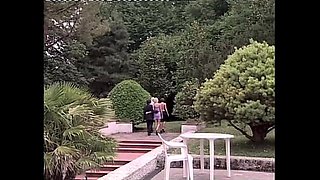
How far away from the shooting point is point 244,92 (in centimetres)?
683

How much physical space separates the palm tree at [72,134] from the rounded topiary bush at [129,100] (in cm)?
569

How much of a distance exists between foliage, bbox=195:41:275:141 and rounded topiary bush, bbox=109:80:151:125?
10.8ft

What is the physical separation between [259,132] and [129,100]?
3802 millimetres

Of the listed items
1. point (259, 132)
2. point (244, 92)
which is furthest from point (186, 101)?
point (244, 92)

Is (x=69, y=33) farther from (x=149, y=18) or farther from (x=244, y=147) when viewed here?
(x=149, y=18)

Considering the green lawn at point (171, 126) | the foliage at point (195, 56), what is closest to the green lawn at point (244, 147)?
the green lawn at point (171, 126)

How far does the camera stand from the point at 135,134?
1036 cm

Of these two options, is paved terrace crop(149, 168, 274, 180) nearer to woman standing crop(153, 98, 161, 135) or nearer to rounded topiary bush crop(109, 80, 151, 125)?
woman standing crop(153, 98, 161, 135)

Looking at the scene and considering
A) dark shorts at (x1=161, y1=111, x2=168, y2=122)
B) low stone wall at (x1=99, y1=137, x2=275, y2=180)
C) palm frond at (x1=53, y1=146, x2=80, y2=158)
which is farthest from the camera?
dark shorts at (x1=161, y1=111, x2=168, y2=122)

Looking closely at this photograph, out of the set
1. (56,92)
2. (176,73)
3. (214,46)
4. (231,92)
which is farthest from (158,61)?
(56,92)

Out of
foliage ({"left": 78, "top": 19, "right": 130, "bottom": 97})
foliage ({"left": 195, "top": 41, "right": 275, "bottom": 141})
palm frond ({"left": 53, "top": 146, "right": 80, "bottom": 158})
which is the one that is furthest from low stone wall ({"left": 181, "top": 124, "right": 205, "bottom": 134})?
palm frond ({"left": 53, "top": 146, "right": 80, "bottom": 158})

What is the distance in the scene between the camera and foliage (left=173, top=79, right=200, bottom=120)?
35.4ft
